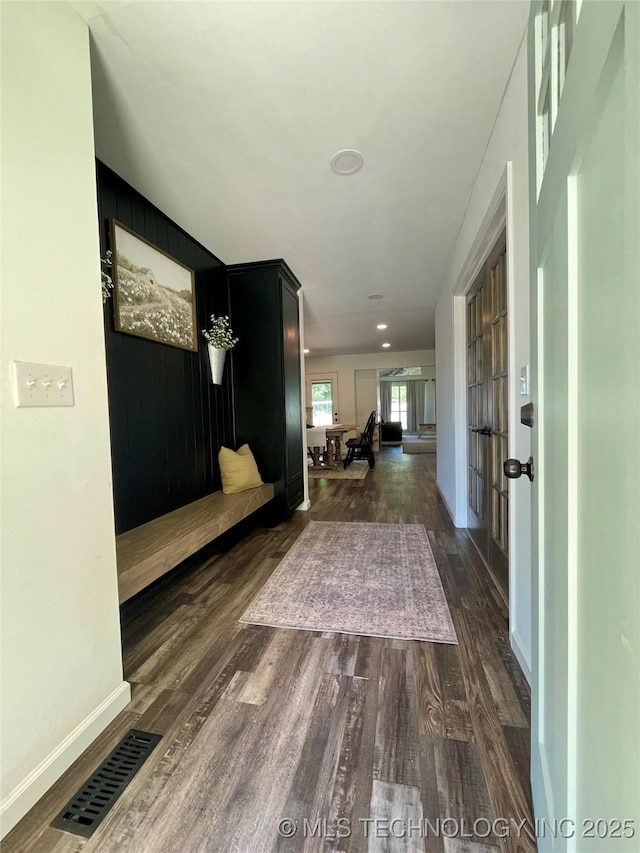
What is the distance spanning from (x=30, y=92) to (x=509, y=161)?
1735mm

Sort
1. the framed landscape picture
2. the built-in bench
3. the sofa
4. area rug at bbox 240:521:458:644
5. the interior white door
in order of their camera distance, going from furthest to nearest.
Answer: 1. the sofa
2. the framed landscape picture
3. area rug at bbox 240:521:458:644
4. the built-in bench
5. the interior white door

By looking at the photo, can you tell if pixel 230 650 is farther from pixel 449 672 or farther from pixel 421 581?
pixel 421 581

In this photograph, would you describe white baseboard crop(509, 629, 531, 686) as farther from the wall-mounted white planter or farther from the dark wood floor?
the wall-mounted white planter

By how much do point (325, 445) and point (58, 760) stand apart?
556 centimetres

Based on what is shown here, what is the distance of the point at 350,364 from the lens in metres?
9.20

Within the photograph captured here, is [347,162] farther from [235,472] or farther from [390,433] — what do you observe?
[390,433]

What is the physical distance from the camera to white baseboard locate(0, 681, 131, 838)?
0.89 metres

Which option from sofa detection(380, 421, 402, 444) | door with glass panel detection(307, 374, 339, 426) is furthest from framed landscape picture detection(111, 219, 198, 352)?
sofa detection(380, 421, 402, 444)

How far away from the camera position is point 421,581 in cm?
213

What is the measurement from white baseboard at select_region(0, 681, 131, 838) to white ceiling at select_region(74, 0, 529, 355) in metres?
2.39

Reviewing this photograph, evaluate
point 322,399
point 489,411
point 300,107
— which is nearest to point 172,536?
point 489,411

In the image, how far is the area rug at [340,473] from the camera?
5.67 m

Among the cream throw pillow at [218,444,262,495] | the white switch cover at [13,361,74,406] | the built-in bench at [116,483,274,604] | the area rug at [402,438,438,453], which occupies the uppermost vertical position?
the white switch cover at [13,361,74,406]

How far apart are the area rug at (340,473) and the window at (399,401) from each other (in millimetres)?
6020
